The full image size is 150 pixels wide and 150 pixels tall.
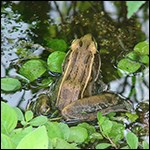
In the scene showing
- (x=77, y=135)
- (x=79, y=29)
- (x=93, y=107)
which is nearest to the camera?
(x=77, y=135)

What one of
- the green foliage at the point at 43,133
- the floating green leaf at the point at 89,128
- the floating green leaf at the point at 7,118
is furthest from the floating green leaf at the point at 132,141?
the floating green leaf at the point at 89,128

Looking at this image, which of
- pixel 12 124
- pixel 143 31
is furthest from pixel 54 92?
pixel 12 124

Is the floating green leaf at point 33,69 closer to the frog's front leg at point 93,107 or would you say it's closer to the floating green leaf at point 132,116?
the frog's front leg at point 93,107

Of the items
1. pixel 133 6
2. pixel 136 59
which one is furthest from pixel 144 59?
pixel 133 6

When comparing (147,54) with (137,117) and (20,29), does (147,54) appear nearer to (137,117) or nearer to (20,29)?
(137,117)

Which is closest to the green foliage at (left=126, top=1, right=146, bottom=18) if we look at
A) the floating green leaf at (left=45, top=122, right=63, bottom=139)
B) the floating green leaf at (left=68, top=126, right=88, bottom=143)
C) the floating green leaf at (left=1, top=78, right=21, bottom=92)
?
the floating green leaf at (left=45, top=122, right=63, bottom=139)

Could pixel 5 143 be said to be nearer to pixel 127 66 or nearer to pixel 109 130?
pixel 109 130

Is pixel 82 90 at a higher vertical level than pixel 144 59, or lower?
lower
